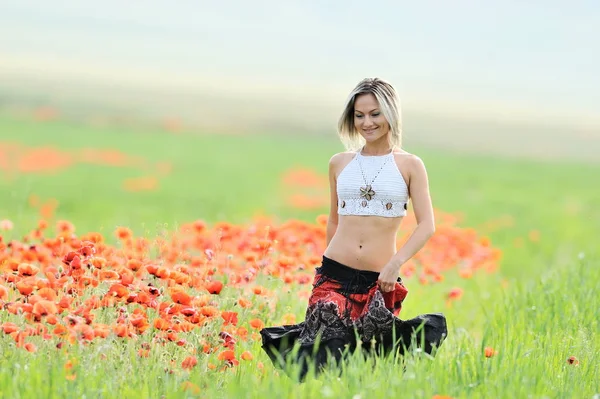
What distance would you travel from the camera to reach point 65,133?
30.2 m

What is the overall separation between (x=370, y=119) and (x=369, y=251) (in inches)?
28.6

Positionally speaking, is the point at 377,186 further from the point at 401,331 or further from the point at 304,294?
the point at 304,294

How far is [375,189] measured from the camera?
4.54 meters

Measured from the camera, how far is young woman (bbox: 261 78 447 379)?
4.50m

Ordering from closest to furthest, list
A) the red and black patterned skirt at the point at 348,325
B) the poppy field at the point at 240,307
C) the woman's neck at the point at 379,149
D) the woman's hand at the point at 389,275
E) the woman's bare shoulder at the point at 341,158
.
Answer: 1. the poppy field at the point at 240,307
2. the woman's hand at the point at 389,275
3. the red and black patterned skirt at the point at 348,325
4. the woman's neck at the point at 379,149
5. the woman's bare shoulder at the point at 341,158

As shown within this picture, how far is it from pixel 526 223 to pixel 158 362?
11479 millimetres

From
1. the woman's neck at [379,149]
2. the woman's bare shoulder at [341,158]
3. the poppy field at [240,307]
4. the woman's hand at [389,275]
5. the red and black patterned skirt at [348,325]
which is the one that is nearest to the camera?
the poppy field at [240,307]

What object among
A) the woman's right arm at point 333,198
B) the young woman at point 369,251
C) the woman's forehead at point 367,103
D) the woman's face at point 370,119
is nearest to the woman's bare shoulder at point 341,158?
the woman's right arm at point 333,198

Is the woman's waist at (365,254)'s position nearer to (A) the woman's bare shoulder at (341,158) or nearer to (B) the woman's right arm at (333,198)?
(B) the woman's right arm at (333,198)

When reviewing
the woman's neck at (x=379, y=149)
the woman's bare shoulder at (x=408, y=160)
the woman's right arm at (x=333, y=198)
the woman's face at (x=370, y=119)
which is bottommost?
the woman's right arm at (x=333, y=198)

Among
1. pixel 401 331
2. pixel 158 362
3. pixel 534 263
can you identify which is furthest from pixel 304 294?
pixel 534 263

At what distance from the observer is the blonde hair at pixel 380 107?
14.9 ft

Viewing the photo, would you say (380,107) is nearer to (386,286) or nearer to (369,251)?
(369,251)

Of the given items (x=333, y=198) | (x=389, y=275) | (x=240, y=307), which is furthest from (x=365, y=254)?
(x=240, y=307)
